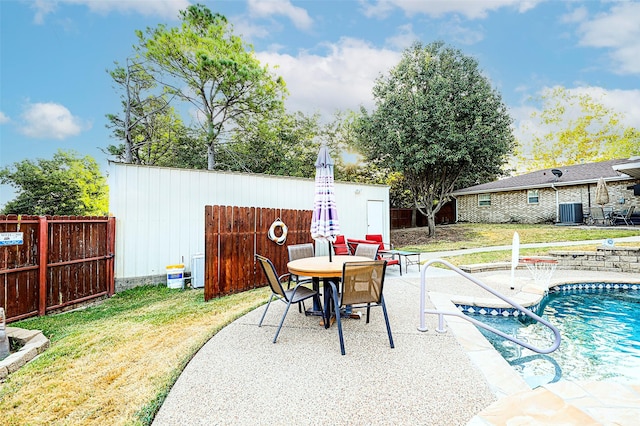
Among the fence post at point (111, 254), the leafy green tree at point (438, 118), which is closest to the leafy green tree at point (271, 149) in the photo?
the leafy green tree at point (438, 118)

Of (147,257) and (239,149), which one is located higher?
(239,149)

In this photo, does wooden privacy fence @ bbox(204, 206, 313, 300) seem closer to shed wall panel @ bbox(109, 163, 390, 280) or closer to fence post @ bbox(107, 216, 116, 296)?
shed wall panel @ bbox(109, 163, 390, 280)

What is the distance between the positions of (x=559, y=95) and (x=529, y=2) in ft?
53.1

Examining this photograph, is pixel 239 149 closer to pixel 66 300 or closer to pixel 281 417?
pixel 66 300

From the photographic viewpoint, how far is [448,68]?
14.5 m

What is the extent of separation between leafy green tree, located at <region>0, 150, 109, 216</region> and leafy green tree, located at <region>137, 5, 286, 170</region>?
38.6 ft

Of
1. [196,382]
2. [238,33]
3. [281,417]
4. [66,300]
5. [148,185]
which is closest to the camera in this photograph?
[281,417]

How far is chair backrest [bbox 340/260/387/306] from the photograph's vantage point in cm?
321

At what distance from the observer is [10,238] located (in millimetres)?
4301

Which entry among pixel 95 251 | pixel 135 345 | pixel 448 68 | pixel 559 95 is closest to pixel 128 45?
pixel 95 251

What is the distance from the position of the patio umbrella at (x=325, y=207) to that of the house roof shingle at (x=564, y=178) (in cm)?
1569

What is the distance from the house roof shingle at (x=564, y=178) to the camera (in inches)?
593

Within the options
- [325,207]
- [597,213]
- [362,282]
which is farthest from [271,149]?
[362,282]

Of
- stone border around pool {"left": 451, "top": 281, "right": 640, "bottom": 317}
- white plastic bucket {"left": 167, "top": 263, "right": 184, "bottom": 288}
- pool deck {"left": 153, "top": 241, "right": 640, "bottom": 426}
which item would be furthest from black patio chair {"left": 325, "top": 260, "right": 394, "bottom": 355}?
white plastic bucket {"left": 167, "top": 263, "right": 184, "bottom": 288}
